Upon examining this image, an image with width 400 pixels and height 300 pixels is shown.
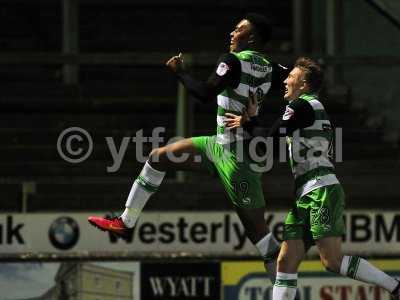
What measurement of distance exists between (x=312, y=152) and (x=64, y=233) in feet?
10.8

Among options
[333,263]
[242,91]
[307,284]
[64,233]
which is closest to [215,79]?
[242,91]

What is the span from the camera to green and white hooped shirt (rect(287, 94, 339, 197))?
8406mm

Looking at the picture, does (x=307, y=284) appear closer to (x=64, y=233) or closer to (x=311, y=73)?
(x=64, y=233)

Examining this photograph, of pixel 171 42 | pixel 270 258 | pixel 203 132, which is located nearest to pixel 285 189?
pixel 203 132

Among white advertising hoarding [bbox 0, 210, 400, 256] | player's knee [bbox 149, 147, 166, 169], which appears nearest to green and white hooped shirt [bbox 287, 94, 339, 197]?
player's knee [bbox 149, 147, 166, 169]

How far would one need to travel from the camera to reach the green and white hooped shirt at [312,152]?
8406mm

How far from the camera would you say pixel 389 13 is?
13711mm

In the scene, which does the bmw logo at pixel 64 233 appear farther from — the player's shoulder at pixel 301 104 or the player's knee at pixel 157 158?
the player's shoulder at pixel 301 104

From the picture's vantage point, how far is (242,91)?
869 centimetres

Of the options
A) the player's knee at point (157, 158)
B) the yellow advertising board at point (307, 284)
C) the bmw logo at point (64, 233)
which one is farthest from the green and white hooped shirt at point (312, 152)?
the bmw logo at point (64, 233)

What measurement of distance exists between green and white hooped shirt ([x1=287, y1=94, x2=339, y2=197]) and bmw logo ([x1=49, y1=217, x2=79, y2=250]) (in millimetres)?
3062

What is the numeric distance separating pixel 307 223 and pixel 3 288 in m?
2.93

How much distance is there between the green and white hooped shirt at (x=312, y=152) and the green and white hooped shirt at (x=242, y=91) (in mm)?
422

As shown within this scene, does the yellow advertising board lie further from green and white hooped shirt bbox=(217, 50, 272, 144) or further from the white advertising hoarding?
green and white hooped shirt bbox=(217, 50, 272, 144)
